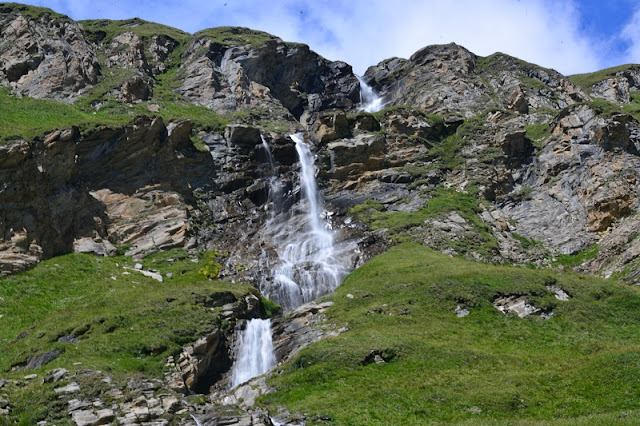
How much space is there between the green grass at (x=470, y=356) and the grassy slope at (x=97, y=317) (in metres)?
6.95

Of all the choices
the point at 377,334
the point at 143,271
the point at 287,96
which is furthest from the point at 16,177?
the point at 287,96

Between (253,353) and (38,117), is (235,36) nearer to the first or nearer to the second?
(38,117)

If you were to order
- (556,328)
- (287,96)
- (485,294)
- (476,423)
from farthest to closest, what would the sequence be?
1. (287,96)
2. (485,294)
3. (556,328)
4. (476,423)

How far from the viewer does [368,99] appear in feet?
335

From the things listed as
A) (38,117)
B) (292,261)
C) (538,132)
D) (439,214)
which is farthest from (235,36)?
(292,261)

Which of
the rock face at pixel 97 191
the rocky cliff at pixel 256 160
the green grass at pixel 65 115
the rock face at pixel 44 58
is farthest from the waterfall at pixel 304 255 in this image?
the rock face at pixel 44 58

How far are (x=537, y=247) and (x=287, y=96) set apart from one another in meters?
57.3

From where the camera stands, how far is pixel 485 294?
32781 mm

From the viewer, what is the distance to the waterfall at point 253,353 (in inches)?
1185

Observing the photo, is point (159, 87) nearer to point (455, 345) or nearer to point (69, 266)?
point (69, 266)

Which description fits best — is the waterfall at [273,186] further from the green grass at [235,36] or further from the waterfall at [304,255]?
the green grass at [235,36]

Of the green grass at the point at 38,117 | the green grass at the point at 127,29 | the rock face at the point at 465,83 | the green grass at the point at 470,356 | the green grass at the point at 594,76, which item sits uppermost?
the green grass at the point at 127,29

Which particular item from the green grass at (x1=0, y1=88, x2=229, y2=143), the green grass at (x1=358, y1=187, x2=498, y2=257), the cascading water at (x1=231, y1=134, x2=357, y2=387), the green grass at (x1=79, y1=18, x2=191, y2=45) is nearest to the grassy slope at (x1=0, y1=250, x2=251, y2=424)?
the cascading water at (x1=231, y1=134, x2=357, y2=387)

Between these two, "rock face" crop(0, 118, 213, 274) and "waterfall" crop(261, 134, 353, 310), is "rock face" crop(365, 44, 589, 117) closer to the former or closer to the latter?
"waterfall" crop(261, 134, 353, 310)
